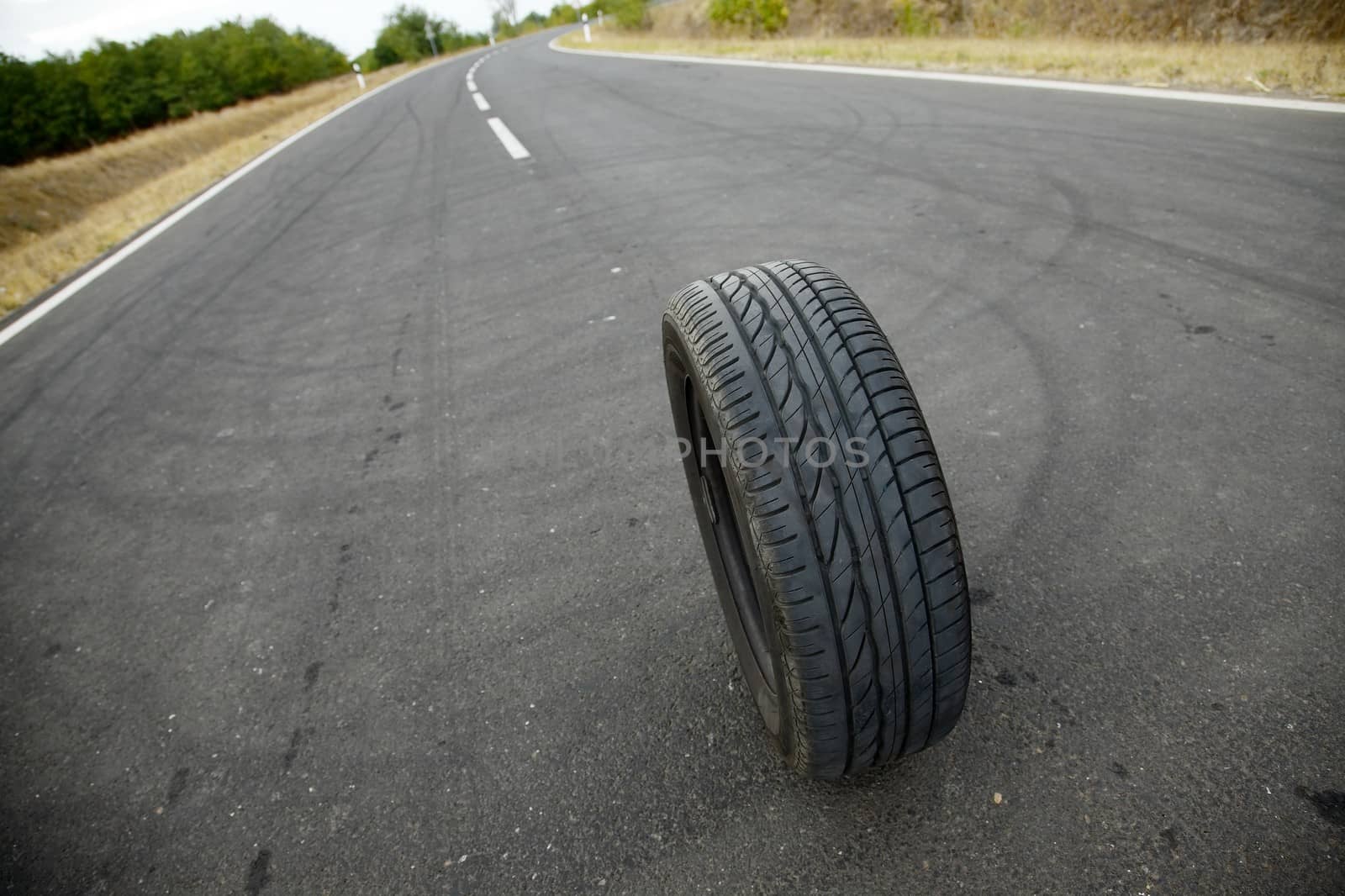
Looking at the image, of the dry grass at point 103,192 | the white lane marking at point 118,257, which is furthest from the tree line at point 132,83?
the white lane marking at point 118,257

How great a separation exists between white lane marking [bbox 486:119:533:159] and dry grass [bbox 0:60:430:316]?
4128mm

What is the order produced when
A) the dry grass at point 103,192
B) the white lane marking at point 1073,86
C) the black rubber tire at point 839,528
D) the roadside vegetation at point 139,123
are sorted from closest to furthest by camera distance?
the black rubber tire at point 839,528
the white lane marking at point 1073,86
the dry grass at point 103,192
the roadside vegetation at point 139,123

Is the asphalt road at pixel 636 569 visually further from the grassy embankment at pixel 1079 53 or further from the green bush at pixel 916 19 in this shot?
the green bush at pixel 916 19

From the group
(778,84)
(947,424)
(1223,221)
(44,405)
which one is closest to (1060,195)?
(1223,221)

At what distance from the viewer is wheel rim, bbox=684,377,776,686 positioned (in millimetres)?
1851

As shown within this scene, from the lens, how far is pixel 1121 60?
26.9ft

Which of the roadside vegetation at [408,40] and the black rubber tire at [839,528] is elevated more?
the roadside vegetation at [408,40]

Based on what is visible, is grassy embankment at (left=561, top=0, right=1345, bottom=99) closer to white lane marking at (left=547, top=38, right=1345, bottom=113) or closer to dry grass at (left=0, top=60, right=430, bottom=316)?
white lane marking at (left=547, top=38, right=1345, bottom=113)

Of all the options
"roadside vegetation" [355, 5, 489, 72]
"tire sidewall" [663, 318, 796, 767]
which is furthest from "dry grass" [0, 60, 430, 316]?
"roadside vegetation" [355, 5, 489, 72]

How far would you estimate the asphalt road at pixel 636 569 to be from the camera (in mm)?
1508

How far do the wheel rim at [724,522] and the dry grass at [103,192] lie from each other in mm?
6863

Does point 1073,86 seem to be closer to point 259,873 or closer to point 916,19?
point 259,873

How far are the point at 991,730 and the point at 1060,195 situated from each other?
13.8 ft

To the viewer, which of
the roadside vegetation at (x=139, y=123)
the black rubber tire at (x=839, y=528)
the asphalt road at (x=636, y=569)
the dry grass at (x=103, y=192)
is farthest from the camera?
the roadside vegetation at (x=139, y=123)
